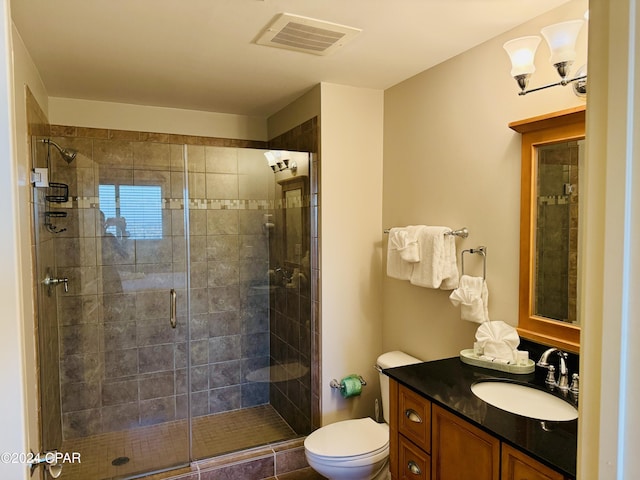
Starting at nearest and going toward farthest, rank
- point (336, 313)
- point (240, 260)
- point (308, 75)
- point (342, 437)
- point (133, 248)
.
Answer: point (342, 437), point (308, 75), point (336, 313), point (133, 248), point (240, 260)

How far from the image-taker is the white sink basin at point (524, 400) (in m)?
1.60

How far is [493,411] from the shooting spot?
5.00 ft

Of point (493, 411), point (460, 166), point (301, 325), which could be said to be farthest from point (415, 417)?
point (301, 325)

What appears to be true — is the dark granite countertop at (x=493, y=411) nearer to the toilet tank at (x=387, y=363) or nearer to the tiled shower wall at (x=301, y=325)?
the toilet tank at (x=387, y=363)

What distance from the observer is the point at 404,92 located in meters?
2.74

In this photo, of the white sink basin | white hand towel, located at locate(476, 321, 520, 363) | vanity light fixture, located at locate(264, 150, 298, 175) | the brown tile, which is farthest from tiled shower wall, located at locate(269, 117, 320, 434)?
the white sink basin

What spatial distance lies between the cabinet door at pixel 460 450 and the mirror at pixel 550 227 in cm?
59

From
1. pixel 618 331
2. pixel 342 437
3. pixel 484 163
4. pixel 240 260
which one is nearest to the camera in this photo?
pixel 618 331

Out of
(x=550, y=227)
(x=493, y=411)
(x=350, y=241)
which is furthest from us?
(x=350, y=241)

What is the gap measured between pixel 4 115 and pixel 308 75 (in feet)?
7.45

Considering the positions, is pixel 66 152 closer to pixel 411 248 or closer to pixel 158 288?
pixel 158 288

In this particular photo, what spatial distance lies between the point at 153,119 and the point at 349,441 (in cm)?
269

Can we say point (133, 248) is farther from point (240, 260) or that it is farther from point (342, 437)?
point (342, 437)

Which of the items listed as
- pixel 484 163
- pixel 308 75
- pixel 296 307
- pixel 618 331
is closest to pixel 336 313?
pixel 296 307
